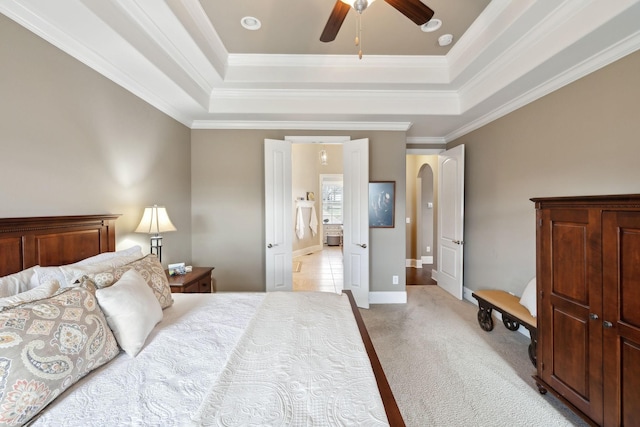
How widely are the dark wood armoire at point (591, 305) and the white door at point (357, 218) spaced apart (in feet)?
6.30

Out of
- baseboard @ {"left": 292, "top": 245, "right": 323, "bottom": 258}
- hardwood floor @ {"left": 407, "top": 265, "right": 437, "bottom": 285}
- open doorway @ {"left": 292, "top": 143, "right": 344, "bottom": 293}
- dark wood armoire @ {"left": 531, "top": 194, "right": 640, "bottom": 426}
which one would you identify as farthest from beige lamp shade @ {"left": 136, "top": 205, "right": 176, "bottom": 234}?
baseboard @ {"left": 292, "top": 245, "right": 323, "bottom": 258}

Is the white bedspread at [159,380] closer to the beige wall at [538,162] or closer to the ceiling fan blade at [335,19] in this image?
the ceiling fan blade at [335,19]

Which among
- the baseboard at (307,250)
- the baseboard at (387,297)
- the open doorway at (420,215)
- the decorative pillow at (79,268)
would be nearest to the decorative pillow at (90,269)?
the decorative pillow at (79,268)

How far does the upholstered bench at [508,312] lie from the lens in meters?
2.21

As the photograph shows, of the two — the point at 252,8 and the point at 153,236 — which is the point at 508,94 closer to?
the point at 252,8

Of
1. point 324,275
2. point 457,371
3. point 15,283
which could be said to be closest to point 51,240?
point 15,283

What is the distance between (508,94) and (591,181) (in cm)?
122

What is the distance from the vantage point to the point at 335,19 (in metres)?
1.66

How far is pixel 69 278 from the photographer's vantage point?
148 centimetres

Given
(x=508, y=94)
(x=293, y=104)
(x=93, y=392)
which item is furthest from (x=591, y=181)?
(x=93, y=392)

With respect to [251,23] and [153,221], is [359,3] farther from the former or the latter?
[153,221]

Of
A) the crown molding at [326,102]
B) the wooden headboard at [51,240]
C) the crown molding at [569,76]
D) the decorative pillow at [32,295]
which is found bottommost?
the decorative pillow at [32,295]

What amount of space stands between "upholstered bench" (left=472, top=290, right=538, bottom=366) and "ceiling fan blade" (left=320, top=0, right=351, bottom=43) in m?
2.86

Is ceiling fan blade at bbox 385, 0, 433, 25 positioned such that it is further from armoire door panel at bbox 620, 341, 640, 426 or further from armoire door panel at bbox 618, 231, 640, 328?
armoire door panel at bbox 620, 341, 640, 426
